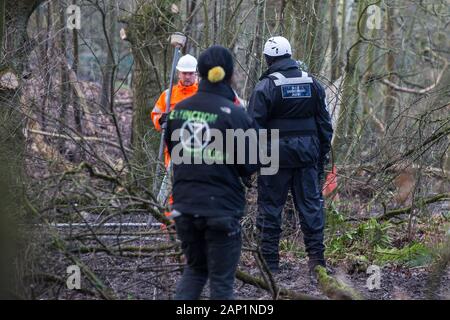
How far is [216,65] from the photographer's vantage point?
5488mm

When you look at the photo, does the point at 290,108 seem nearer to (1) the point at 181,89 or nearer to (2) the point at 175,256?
(2) the point at 175,256

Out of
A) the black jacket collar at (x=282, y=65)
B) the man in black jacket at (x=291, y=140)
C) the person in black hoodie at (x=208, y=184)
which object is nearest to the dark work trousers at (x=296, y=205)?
the man in black jacket at (x=291, y=140)

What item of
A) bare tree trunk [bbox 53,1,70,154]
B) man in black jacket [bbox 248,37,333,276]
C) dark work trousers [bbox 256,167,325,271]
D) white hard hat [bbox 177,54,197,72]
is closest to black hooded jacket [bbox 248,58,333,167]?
man in black jacket [bbox 248,37,333,276]

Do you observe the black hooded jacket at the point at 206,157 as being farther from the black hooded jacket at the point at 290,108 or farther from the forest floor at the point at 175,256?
the black hooded jacket at the point at 290,108

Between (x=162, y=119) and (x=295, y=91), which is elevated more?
(x=295, y=91)

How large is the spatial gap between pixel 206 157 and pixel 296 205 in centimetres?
243

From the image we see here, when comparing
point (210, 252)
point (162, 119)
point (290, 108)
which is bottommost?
point (210, 252)

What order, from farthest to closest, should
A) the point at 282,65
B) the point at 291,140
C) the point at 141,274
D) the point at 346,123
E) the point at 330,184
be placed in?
the point at 346,123
the point at 330,184
the point at 282,65
the point at 291,140
the point at 141,274

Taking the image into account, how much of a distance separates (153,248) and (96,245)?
56 cm

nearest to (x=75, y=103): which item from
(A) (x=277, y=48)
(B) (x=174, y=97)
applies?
(B) (x=174, y=97)

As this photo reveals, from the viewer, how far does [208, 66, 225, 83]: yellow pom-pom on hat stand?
5.45 metres

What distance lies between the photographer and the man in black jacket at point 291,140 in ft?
24.2
